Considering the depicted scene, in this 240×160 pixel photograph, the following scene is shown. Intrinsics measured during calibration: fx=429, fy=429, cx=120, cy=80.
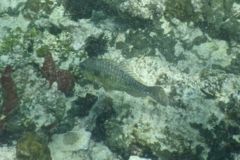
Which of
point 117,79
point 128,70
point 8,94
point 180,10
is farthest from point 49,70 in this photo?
point 180,10

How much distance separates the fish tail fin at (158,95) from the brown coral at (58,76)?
1.09 m

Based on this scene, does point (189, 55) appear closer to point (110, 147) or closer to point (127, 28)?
point (127, 28)

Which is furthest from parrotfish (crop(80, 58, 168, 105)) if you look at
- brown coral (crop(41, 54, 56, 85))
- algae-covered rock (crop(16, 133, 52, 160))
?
algae-covered rock (crop(16, 133, 52, 160))

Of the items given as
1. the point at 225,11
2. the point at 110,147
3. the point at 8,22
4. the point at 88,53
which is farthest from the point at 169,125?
the point at 8,22

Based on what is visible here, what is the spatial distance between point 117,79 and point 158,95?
0.55 metres

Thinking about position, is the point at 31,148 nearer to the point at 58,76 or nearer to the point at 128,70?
the point at 58,76

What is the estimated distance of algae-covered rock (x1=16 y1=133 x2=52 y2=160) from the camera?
475cm

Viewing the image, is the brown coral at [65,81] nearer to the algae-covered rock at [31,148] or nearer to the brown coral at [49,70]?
the brown coral at [49,70]

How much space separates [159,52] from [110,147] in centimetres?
158

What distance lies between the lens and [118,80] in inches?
211

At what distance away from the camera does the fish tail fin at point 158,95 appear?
5215mm

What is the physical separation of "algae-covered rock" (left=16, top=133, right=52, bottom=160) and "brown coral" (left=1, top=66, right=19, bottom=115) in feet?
1.68

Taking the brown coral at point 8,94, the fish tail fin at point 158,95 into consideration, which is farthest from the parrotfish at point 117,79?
the brown coral at point 8,94

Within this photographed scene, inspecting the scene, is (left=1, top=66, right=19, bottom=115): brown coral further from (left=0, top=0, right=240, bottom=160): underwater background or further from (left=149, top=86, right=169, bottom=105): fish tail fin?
(left=149, top=86, right=169, bottom=105): fish tail fin
